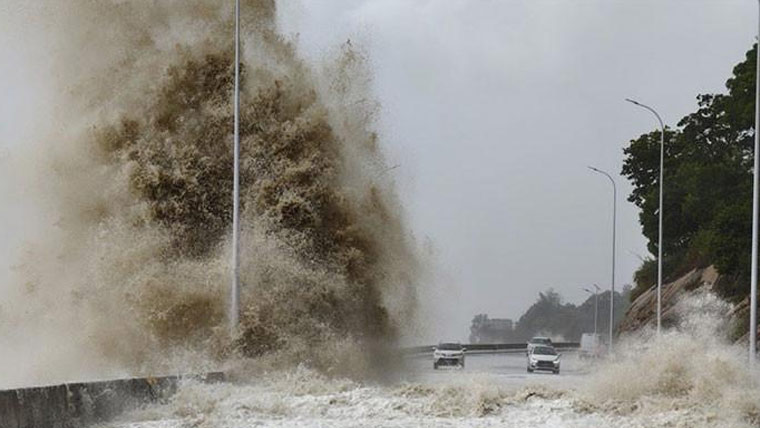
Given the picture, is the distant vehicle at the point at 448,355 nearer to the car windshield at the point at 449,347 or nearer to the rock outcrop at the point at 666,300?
the car windshield at the point at 449,347

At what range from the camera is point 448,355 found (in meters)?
59.3

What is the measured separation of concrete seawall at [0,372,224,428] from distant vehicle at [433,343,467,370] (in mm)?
35448

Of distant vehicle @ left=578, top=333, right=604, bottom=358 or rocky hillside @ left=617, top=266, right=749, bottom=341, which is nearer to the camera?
rocky hillside @ left=617, top=266, right=749, bottom=341

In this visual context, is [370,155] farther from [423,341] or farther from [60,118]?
[60,118]

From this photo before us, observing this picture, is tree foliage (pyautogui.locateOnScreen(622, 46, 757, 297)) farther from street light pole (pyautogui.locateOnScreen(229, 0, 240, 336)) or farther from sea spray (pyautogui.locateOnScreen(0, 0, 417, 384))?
street light pole (pyautogui.locateOnScreen(229, 0, 240, 336))

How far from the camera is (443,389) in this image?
23.2m

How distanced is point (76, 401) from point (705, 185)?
51097 millimetres

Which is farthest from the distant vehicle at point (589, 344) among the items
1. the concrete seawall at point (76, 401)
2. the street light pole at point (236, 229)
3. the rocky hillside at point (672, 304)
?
the concrete seawall at point (76, 401)

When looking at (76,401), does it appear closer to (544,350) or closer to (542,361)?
(542,361)

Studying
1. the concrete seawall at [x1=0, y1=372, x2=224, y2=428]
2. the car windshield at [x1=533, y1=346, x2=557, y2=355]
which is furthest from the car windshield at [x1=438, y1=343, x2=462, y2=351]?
the concrete seawall at [x1=0, y1=372, x2=224, y2=428]

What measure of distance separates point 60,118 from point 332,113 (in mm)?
6652

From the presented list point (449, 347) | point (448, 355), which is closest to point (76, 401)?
point (448, 355)

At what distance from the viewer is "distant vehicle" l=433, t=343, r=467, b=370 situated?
194ft

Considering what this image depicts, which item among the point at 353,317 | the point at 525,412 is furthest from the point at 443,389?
the point at 353,317
